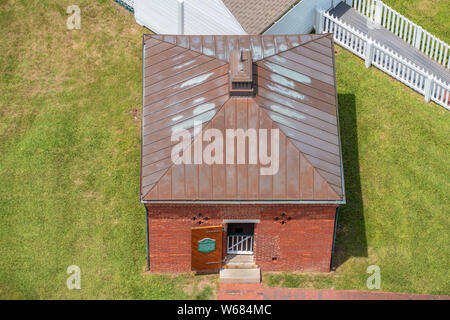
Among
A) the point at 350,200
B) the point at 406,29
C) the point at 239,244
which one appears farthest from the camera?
the point at 406,29

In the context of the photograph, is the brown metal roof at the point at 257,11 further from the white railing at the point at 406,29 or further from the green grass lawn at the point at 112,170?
the white railing at the point at 406,29

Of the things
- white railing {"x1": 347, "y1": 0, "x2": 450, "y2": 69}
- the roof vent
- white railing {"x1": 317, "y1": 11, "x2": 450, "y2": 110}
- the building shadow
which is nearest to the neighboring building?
the roof vent

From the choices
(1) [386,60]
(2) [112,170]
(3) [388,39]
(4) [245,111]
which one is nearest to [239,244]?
(4) [245,111]

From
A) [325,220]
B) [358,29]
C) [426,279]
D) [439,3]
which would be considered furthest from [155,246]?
[439,3]

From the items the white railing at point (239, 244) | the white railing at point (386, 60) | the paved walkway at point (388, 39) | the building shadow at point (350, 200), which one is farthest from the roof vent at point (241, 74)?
the paved walkway at point (388, 39)

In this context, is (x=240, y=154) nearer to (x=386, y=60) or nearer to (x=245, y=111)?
(x=245, y=111)

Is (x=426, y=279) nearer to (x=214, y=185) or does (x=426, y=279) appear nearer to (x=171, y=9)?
(x=214, y=185)
